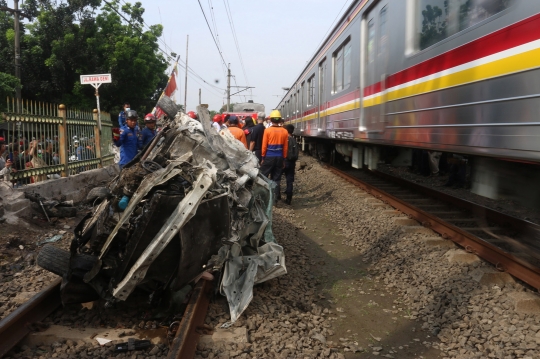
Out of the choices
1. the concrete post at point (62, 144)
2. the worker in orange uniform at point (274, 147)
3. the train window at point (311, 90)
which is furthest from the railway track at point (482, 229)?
the concrete post at point (62, 144)

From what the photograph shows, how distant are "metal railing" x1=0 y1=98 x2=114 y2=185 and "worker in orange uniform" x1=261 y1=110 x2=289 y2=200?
3870 mm

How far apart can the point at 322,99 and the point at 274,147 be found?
3.75 meters

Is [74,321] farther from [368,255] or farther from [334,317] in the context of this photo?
[368,255]

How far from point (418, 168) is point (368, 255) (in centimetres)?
550

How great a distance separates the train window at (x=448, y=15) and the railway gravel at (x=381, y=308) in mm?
2233

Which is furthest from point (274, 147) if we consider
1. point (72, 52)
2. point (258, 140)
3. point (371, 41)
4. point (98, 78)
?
point (72, 52)

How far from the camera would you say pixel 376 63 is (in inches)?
256

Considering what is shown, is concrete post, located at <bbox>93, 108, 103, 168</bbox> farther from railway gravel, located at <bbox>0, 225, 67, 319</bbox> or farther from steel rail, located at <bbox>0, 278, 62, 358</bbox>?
steel rail, located at <bbox>0, 278, 62, 358</bbox>

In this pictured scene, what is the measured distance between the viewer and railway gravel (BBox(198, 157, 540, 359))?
3346mm

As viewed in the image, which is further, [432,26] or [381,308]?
[432,26]

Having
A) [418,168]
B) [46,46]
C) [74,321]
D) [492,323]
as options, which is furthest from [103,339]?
[46,46]

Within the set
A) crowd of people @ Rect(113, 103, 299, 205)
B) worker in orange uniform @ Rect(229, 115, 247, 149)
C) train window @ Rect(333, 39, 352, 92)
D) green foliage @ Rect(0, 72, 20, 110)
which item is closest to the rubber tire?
crowd of people @ Rect(113, 103, 299, 205)

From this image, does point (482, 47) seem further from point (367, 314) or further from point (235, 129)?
point (235, 129)

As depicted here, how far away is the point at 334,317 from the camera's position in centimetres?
408
